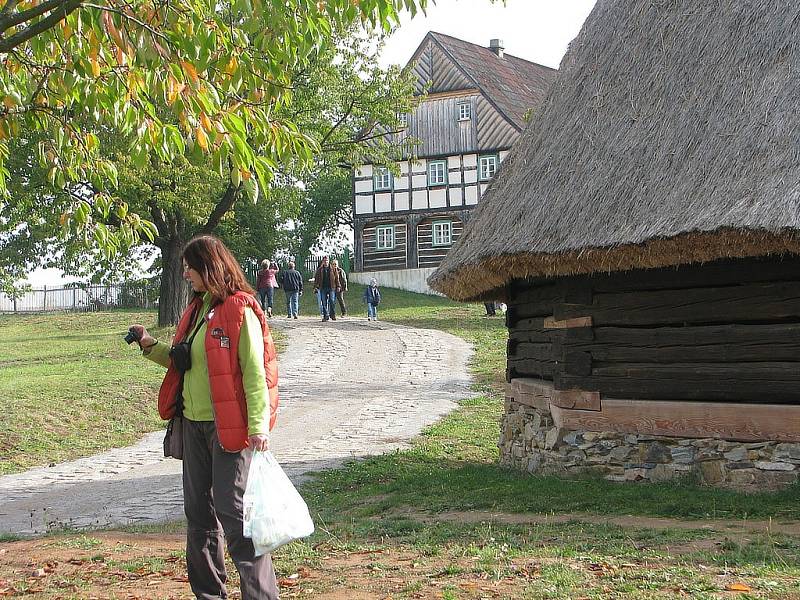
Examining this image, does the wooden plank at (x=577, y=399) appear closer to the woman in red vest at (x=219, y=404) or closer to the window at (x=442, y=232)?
the woman in red vest at (x=219, y=404)

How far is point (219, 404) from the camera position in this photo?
15.5 ft

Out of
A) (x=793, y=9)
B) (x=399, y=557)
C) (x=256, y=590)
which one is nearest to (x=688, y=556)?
(x=399, y=557)

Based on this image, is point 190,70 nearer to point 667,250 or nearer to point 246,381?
point 246,381

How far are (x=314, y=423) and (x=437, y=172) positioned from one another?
25487mm

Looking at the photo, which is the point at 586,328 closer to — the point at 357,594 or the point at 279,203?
the point at 357,594

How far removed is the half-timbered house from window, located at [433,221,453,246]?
1.6 inches

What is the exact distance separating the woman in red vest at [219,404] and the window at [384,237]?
116 feet

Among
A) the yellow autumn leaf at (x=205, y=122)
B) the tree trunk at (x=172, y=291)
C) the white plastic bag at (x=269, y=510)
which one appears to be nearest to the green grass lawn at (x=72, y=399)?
the tree trunk at (x=172, y=291)

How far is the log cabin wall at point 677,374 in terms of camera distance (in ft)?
26.7

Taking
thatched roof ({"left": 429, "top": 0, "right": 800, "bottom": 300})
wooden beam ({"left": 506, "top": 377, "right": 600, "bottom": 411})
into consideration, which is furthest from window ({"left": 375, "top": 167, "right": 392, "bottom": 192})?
thatched roof ({"left": 429, "top": 0, "right": 800, "bottom": 300})

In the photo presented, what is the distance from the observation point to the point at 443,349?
2330cm

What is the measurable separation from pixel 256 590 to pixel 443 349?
1876 centimetres

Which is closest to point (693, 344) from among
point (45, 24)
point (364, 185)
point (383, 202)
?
point (45, 24)

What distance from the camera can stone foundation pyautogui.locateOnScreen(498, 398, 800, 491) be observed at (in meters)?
8.08
